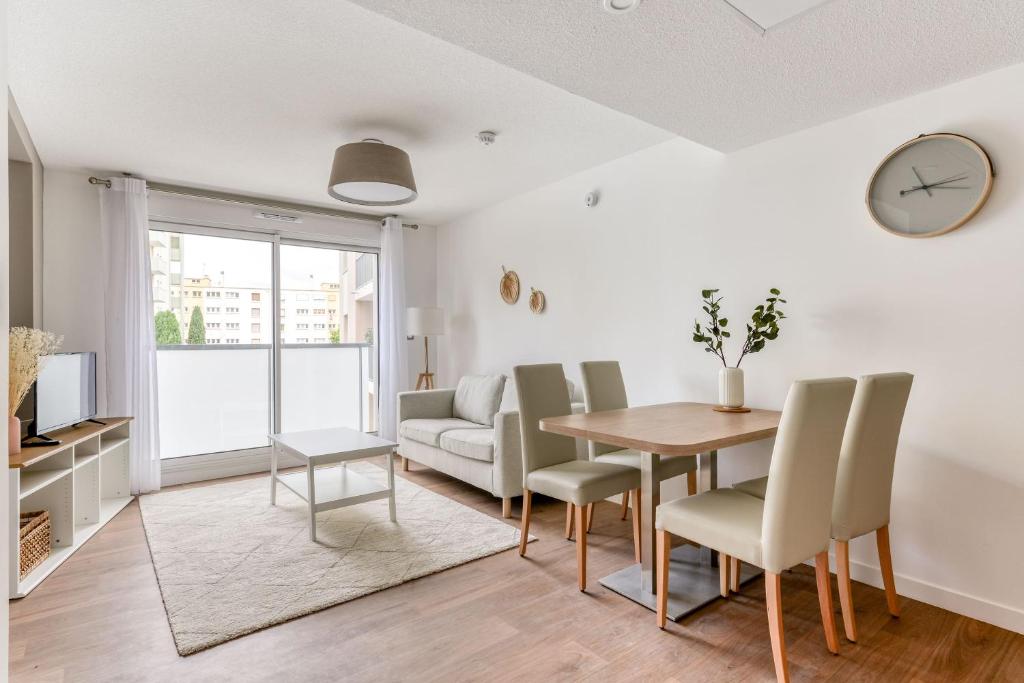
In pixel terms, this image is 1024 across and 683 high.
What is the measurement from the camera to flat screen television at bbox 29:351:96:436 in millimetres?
3219

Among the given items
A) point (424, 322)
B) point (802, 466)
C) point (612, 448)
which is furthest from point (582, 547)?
point (424, 322)

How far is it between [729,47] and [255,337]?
454 cm

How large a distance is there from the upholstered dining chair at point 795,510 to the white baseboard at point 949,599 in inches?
28.3

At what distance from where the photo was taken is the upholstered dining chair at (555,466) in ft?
8.54

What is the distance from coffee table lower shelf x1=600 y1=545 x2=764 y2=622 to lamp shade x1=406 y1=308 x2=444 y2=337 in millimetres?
3192

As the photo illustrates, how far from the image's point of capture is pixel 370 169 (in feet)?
10.2

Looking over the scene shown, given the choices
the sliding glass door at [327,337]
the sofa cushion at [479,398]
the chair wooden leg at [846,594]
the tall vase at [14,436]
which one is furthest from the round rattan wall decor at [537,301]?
the tall vase at [14,436]

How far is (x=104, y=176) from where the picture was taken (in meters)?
4.20

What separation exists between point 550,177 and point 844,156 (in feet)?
7.18

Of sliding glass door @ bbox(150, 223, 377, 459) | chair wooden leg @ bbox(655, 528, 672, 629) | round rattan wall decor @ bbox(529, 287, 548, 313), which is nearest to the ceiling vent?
sliding glass door @ bbox(150, 223, 377, 459)

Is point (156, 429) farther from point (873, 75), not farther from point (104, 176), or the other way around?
point (873, 75)

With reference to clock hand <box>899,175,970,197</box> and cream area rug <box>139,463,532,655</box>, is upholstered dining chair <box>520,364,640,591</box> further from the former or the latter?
clock hand <box>899,175,970,197</box>

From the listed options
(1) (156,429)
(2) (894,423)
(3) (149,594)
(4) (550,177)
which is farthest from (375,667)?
(4) (550,177)

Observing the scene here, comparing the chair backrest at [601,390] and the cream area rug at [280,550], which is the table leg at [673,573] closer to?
the chair backrest at [601,390]
